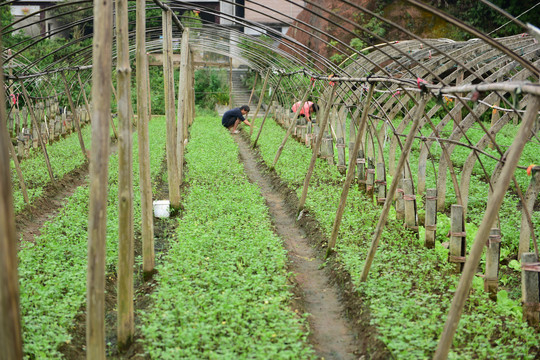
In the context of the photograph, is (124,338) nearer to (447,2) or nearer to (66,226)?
(66,226)

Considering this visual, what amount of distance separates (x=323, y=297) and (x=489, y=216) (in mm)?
3436

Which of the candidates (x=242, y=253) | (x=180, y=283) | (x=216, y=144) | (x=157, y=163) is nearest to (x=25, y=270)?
(x=180, y=283)

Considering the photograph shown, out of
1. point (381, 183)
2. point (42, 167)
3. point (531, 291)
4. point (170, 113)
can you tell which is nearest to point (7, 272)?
point (531, 291)

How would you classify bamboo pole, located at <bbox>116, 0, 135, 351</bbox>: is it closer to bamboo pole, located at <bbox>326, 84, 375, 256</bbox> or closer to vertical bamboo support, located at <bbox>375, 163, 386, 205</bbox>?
bamboo pole, located at <bbox>326, 84, 375, 256</bbox>

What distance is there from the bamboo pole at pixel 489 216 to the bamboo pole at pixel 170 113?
6190mm

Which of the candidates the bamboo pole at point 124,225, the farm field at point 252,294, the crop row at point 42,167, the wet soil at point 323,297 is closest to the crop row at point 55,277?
the farm field at point 252,294

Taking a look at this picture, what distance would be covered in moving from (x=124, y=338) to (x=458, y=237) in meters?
4.16

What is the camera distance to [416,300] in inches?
235

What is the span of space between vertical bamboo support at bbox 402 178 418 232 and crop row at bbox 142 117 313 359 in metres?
2.10

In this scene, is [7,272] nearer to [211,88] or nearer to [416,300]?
[416,300]

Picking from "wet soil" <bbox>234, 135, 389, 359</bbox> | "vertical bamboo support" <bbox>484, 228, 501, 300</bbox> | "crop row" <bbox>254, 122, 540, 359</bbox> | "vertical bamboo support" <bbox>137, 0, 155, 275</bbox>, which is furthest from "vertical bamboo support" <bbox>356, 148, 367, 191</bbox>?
"vertical bamboo support" <bbox>137, 0, 155, 275</bbox>

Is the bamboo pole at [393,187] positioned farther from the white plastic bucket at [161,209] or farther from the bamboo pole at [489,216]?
the white plastic bucket at [161,209]

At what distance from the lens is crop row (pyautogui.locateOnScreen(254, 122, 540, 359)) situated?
4988 millimetres

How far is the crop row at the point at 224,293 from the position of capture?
5.04 meters
